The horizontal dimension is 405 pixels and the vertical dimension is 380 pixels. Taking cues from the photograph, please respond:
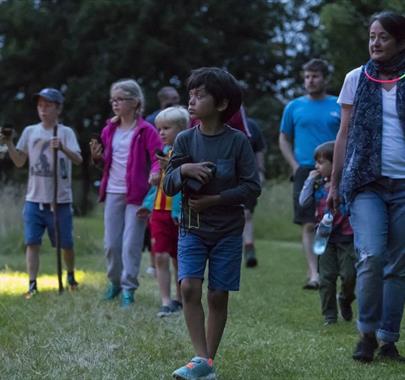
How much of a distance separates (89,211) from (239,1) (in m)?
10.5

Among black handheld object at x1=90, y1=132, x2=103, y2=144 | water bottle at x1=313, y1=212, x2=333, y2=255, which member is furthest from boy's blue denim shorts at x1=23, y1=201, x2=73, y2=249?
water bottle at x1=313, y1=212, x2=333, y2=255

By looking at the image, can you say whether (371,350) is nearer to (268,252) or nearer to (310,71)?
(310,71)

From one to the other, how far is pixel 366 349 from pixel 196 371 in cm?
114

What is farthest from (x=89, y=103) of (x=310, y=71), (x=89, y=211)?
(x=310, y=71)

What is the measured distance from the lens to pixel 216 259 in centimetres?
452

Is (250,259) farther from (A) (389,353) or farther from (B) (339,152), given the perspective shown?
(A) (389,353)

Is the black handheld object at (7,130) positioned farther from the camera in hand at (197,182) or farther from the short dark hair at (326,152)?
the camera in hand at (197,182)

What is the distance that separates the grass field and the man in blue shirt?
0.70m

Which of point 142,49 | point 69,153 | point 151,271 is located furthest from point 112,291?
point 142,49

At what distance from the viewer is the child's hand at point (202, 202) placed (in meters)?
4.43

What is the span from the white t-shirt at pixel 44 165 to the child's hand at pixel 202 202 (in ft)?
12.7

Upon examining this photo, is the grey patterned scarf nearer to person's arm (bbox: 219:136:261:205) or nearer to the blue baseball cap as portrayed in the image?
person's arm (bbox: 219:136:261:205)

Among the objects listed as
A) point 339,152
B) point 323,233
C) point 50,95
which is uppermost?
point 50,95

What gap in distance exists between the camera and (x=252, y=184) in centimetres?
450
